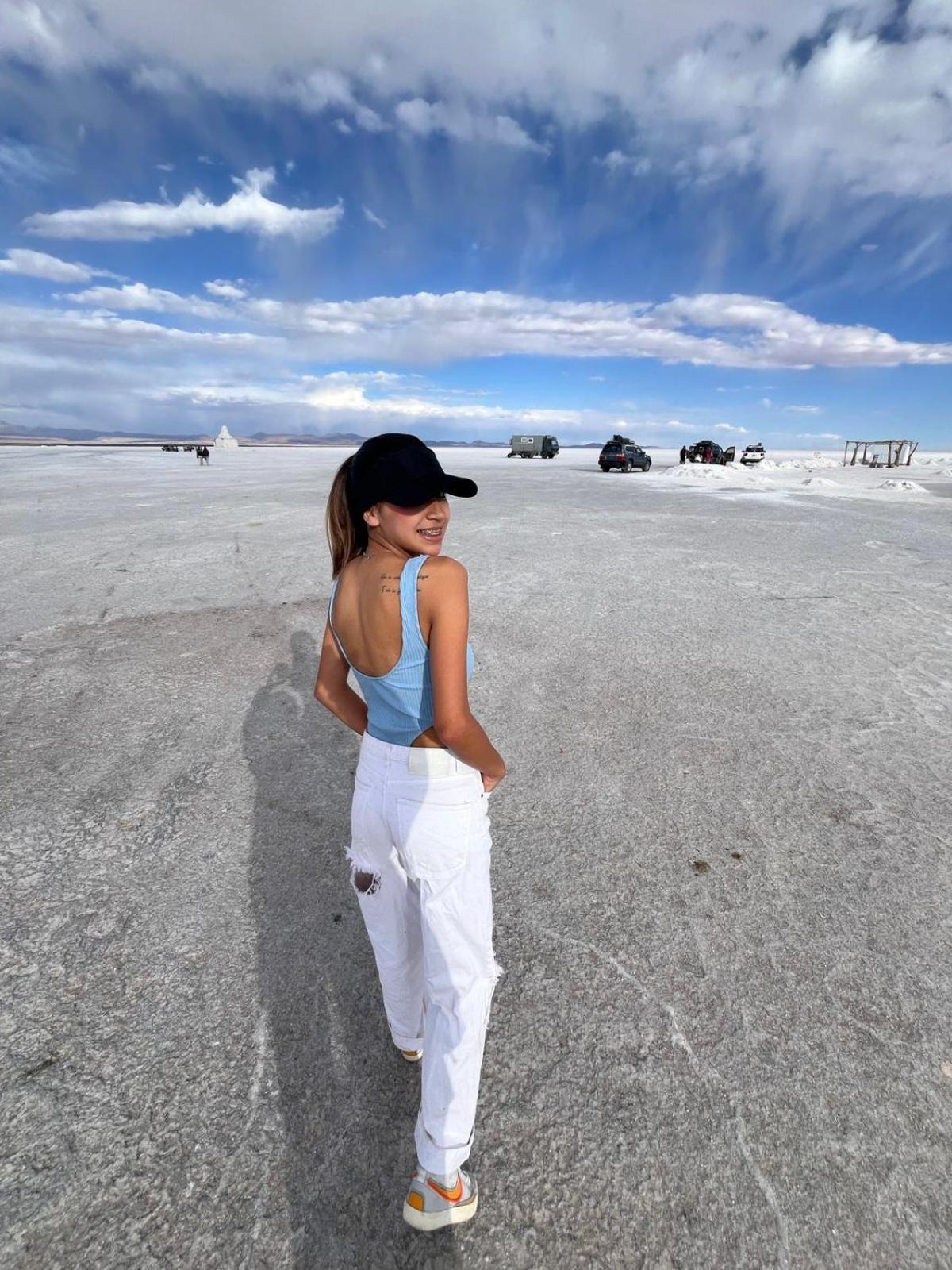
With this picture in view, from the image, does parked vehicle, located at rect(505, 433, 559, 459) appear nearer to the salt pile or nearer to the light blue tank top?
the salt pile

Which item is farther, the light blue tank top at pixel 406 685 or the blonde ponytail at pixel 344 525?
the blonde ponytail at pixel 344 525

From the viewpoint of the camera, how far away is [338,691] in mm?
1988

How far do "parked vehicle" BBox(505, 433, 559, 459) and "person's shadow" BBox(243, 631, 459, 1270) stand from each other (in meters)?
57.9

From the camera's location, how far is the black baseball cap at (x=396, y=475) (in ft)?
4.87

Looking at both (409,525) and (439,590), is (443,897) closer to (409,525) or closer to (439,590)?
(439,590)

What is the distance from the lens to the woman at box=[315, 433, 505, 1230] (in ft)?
4.89

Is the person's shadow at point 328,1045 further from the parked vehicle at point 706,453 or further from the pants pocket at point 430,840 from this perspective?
the parked vehicle at point 706,453

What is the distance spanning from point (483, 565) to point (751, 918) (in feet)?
21.0

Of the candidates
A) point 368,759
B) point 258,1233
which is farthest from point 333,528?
point 258,1233

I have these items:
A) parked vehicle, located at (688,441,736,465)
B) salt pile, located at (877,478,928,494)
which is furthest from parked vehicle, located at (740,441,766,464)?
salt pile, located at (877,478,928,494)

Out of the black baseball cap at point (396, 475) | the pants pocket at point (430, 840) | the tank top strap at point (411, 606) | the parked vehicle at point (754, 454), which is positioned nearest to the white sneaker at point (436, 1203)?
the pants pocket at point (430, 840)

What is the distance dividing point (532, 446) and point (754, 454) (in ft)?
66.7

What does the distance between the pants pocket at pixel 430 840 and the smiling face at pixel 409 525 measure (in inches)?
26.3

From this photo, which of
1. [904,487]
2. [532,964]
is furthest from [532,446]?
[532,964]
